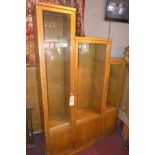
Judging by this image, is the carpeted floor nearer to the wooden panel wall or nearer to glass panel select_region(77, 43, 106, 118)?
the wooden panel wall

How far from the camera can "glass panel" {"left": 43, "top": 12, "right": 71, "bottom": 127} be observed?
1744 mm

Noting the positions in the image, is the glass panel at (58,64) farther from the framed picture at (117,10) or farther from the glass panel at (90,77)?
the framed picture at (117,10)

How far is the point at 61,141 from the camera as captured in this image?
1866 mm

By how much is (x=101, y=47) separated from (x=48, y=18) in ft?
2.90

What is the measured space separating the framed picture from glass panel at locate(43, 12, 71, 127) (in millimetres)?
913

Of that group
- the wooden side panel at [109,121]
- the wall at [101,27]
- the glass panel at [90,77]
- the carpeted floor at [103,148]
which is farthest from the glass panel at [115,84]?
the carpeted floor at [103,148]

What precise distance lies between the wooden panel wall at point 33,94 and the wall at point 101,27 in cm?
108

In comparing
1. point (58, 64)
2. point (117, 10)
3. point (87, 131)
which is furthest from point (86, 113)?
point (117, 10)

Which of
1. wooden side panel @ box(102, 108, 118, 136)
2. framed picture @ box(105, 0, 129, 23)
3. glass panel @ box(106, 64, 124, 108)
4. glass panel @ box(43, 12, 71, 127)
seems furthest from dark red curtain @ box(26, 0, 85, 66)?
wooden side panel @ box(102, 108, 118, 136)

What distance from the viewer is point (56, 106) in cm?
206

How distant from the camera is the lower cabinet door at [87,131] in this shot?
201 cm
